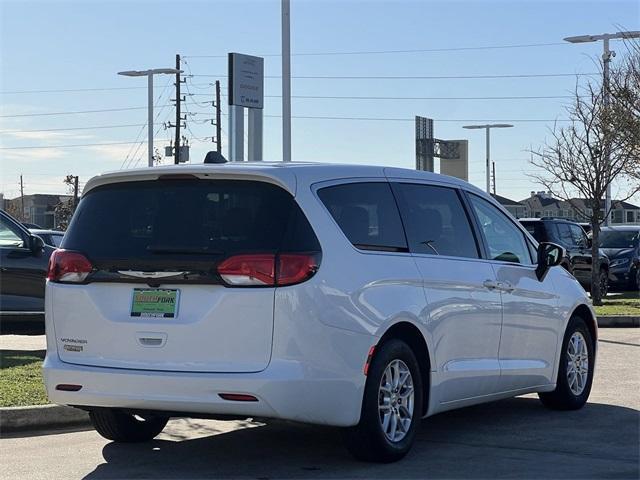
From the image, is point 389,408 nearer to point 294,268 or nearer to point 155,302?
point 294,268

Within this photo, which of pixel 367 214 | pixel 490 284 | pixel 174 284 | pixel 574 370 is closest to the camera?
pixel 174 284

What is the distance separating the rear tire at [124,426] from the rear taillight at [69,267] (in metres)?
1.06

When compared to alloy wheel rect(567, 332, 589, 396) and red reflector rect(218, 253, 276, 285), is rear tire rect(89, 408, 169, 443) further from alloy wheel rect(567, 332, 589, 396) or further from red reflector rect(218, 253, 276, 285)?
alloy wheel rect(567, 332, 589, 396)

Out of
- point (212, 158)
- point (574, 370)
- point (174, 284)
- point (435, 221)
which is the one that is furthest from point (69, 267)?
point (574, 370)

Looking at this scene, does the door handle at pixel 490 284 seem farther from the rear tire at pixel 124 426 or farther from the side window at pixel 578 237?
the side window at pixel 578 237

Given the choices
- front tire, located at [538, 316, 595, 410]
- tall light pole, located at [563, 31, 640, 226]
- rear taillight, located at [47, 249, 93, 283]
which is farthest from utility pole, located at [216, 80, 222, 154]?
rear taillight, located at [47, 249, 93, 283]

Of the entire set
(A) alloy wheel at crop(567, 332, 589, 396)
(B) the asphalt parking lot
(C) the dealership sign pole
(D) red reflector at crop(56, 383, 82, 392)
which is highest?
(C) the dealership sign pole

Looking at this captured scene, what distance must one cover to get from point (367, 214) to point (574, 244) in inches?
776

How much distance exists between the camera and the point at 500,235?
29.6ft

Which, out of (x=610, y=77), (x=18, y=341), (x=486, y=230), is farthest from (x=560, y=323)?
(x=610, y=77)

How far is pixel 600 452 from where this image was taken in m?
7.71

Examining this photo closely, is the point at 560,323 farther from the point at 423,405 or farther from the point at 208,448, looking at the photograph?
the point at 208,448

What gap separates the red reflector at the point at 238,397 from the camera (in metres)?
6.62

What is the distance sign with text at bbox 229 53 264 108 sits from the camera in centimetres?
1875
